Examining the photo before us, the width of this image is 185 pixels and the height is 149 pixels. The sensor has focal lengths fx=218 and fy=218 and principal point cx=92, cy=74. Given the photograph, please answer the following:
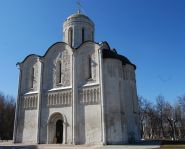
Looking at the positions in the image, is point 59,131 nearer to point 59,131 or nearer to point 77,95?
point 59,131

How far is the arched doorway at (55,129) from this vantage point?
69.7ft

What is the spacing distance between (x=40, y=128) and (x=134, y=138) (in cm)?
943

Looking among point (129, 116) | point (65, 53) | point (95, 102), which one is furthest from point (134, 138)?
point (65, 53)

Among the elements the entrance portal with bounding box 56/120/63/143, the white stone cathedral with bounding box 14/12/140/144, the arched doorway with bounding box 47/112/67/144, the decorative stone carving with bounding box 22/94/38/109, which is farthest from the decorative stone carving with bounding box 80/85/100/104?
the decorative stone carving with bounding box 22/94/38/109

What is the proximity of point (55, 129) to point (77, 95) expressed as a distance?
4364 mm

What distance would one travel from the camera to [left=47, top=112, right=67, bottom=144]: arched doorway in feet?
69.7

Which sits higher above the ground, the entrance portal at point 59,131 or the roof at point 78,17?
the roof at point 78,17

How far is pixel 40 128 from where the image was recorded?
71.8ft

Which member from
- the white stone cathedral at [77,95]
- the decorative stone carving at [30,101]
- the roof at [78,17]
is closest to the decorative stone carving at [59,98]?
the white stone cathedral at [77,95]

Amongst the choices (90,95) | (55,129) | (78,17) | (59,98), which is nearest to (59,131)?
(55,129)

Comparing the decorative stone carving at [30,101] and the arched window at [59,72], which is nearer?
the arched window at [59,72]

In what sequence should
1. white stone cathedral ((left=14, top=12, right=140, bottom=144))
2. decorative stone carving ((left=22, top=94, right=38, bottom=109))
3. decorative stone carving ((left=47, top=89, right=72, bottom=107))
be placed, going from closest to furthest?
white stone cathedral ((left=14, top=12, right=140, bottom=144)), decorative stone carving ((left=47, top=89, right=72, bottom=107)), decorative stone carving ((left=22, top=94, right=38, bottom=109))

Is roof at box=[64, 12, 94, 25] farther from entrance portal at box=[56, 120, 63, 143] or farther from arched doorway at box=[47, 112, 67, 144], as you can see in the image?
entrance portal at box=[56, 120, 63, 143]

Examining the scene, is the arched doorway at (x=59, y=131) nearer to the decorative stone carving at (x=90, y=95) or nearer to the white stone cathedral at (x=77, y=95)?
the white stone cathedral at (x=77, y=95)
